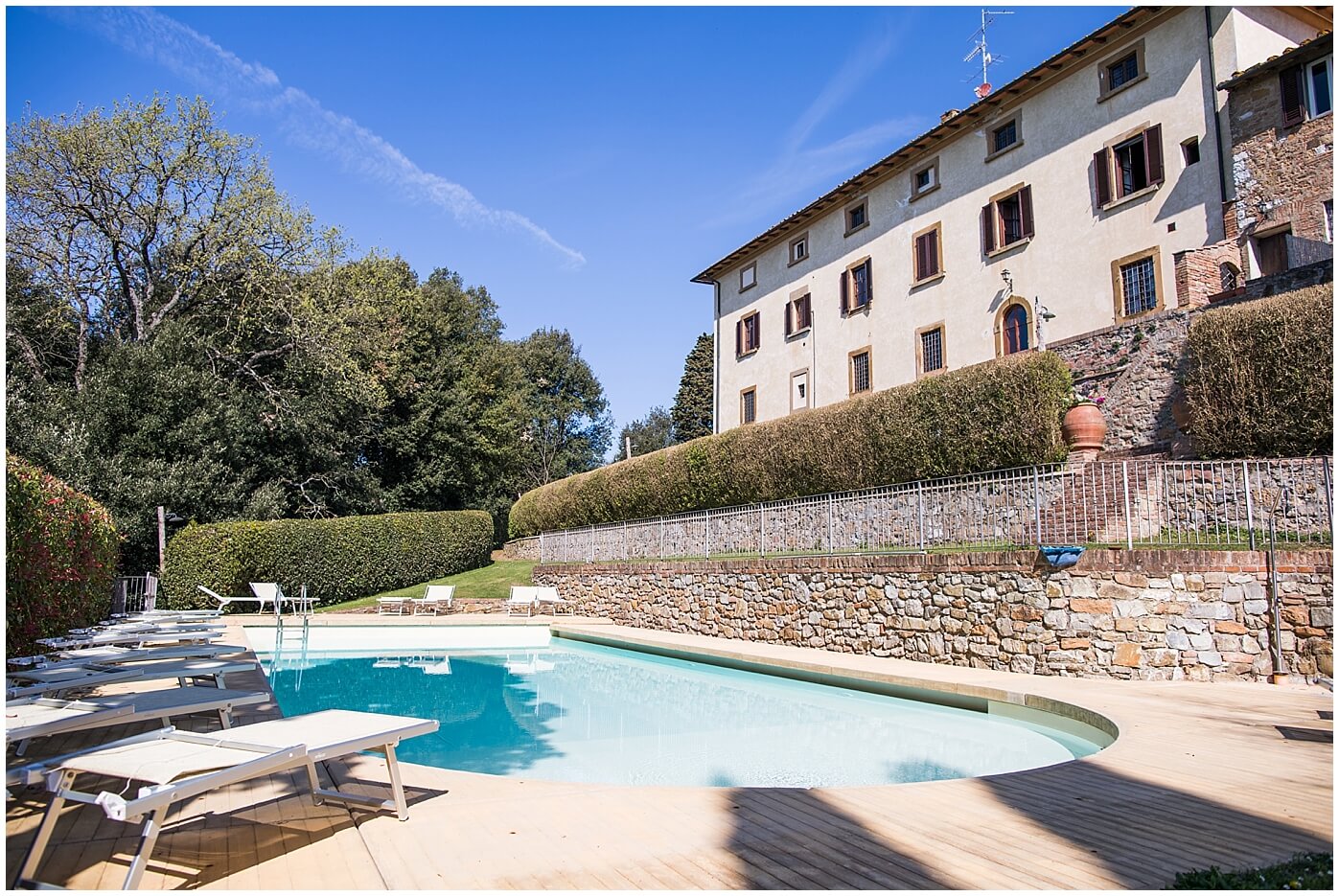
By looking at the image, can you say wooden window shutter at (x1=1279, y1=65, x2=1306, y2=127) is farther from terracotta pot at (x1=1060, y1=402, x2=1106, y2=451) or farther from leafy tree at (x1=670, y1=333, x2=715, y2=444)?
leafy tree at (x1=670, y1=333, x2=715, y2=444)

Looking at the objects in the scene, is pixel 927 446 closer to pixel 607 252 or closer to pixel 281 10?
pixel 607 252

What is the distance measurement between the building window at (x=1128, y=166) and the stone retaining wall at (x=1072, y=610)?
11893 mm

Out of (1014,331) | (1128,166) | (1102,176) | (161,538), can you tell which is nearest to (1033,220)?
(1102,176)

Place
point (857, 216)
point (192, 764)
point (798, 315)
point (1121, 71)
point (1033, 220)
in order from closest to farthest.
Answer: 1. point (192, 764)
2. point (1121, 71)
3. point (1033, 220)
4. point (857, 216)
5. point (798, 315)

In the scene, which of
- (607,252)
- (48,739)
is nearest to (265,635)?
(607,252)

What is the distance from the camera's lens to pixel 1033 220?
798 inches

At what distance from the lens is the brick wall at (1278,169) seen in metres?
15.3

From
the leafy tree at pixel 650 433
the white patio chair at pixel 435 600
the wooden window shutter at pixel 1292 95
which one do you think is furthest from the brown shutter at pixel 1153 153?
the leafy tree at pixel 650 433

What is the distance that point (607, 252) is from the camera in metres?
14.4

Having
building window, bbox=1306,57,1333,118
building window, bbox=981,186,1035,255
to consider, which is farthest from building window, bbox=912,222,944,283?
building window, bbox=1306,57,1333,118

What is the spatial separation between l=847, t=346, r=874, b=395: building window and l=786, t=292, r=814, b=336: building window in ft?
8.42

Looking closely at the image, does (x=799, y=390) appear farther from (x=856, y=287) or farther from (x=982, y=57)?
(x=982, y=57)

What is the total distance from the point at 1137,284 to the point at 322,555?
69.6ft

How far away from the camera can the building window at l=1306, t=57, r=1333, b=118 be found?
15266mm
